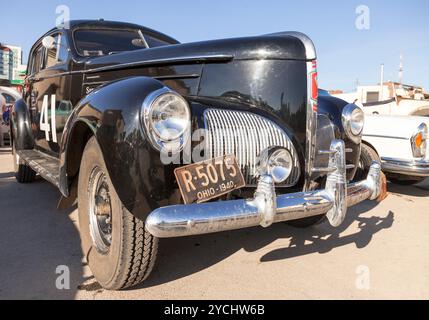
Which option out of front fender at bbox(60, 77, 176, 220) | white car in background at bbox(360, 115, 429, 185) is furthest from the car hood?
white car in background at bbox(360, 115, 429, 185)

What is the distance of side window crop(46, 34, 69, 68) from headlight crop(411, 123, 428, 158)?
13.4 feet

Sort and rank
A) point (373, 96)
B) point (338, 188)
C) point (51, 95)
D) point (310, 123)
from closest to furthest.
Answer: point (338, 188) → point (310, 123) → point (51, 95) → point (373, 96)

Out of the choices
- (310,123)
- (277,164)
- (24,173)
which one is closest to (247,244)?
(277,164)

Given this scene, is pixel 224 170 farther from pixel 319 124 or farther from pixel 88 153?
pixel 319 124

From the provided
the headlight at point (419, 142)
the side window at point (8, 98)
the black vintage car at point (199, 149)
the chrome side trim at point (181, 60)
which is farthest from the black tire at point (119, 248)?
the side window at point (8, 98)

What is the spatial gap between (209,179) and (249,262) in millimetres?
917

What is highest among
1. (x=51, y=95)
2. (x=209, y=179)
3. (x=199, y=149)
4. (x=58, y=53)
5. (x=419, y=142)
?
(x=58, y=53)

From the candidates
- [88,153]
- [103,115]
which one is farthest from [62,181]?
[103,115]

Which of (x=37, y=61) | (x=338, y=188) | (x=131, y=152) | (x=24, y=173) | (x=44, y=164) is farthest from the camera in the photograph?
(x=24, y=173)

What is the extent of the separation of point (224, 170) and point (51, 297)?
113 centimetres

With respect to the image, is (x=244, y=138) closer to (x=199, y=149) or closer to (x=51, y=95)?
(x=199, y=149)

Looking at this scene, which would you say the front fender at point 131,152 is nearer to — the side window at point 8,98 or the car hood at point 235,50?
the car hood at point 235,50

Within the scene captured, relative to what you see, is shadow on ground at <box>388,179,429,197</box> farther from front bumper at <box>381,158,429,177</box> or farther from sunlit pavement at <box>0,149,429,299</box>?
sunlit pavement at <box>0,149,429,299</box>

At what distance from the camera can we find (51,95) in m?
3.82
